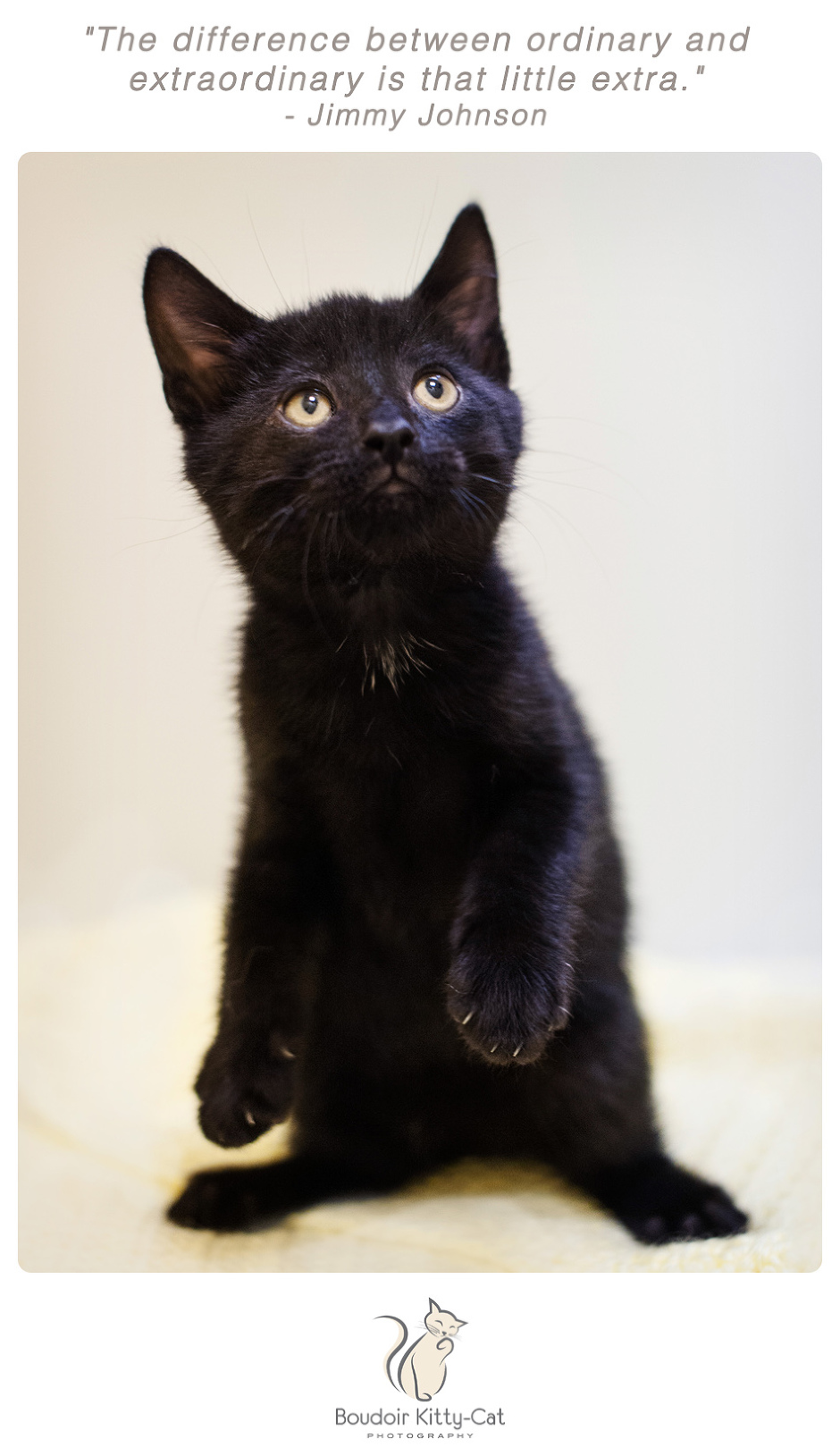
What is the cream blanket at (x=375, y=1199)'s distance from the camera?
44.7 inches

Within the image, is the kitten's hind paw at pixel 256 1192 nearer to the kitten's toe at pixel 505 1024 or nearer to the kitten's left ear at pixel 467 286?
the kitten's toe at pixel 505 1024

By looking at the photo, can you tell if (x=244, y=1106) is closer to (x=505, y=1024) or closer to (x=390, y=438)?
(x=505, y=1024)

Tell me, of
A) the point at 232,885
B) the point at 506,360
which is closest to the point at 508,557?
the point at 506,360

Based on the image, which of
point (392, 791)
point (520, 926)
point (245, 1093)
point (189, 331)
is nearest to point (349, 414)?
point (189, 331)

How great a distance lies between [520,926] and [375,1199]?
438 mm

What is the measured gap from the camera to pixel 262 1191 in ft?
4.08

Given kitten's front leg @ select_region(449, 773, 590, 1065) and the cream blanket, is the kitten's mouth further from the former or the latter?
the cream blanket

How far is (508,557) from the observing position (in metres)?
1.27

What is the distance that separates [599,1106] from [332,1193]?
0.32m

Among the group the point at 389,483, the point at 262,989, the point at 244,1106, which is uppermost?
the point at 389,483
